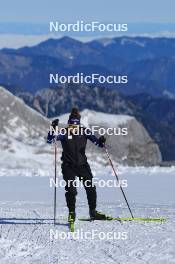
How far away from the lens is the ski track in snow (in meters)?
8.18

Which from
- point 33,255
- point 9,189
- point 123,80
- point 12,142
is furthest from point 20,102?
point 33,255

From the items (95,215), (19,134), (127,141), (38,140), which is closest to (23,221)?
(95,215)

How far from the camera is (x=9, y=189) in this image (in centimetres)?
1919

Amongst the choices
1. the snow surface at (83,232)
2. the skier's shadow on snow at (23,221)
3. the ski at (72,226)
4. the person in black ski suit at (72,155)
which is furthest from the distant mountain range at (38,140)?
the ski at (72,226)

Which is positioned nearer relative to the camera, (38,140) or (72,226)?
(72,226)

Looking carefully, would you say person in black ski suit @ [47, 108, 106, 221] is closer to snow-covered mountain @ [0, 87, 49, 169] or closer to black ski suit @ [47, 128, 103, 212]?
black ski suit @ [47, 128, 103, 212]

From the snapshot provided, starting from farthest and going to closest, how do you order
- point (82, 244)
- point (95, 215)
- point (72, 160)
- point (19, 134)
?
1. point (19, 134)
2. point (95, 215)
3. point (72, 160)
4. point (82, 244)

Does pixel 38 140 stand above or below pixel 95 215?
above

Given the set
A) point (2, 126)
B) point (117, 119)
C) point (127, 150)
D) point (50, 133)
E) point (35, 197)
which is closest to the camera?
point (50, 133)

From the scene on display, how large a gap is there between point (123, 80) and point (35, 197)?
18.4ft

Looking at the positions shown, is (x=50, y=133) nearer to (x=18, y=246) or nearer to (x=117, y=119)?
(x=18, y=246)

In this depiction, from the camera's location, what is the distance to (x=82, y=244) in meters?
8.96

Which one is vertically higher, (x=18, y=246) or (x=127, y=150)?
(x=127, y=150)

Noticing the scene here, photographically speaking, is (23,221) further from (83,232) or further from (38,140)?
(38,140)
